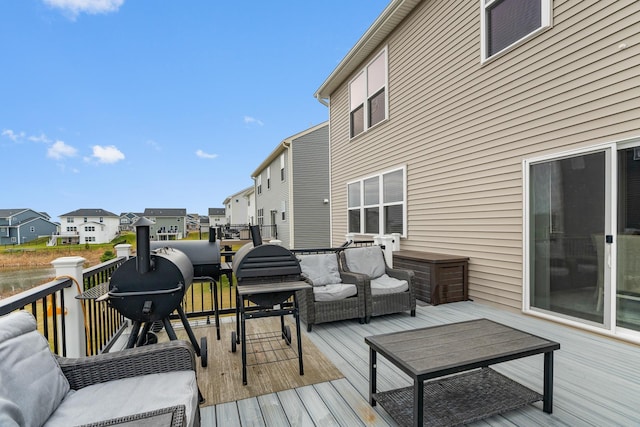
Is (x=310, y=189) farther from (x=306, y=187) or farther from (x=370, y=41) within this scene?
(x=370, y=41)

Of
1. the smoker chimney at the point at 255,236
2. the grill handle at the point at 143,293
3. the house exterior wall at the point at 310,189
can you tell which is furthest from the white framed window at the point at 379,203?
the house exterior wall at the point at 310,189

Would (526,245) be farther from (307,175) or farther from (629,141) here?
(307,175)

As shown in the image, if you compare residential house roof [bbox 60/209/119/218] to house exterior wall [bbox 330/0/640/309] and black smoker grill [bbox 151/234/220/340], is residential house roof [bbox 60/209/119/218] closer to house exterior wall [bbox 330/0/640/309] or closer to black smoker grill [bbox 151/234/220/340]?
house exterior wall [bbox 330/0/640/309]

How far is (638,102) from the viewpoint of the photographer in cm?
313

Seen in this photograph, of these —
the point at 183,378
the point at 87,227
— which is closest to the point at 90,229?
the point at 87,227

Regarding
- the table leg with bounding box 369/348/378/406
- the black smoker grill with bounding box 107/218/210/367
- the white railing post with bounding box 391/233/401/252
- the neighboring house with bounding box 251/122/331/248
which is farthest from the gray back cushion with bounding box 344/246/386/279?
the neighboring house with bounding box 251/122/331/248

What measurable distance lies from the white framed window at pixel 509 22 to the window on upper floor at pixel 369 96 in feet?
8.64

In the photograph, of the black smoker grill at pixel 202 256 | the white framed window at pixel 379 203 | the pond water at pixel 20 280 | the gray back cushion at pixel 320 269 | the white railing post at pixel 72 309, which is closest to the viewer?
the white railing post at pixel 72 309

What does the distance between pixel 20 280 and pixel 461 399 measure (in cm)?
2505

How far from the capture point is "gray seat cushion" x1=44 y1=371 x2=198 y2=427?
1.43m

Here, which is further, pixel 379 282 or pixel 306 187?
pixel 306 187

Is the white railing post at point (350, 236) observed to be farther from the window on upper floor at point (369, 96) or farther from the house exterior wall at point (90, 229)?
the house exterior wall at point (90, 229)

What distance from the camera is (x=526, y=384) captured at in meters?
2.51

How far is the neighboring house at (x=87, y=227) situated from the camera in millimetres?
40000
